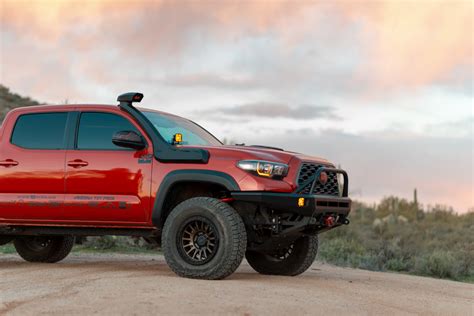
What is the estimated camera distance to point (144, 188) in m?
10.4

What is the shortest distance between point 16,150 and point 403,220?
2704 centimetres

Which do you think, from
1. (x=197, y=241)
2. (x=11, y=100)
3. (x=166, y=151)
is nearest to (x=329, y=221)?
(x=197, y=241)

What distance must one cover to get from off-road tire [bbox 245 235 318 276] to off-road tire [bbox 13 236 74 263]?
3.31m

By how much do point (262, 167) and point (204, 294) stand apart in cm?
195

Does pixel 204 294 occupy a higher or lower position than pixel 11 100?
lower

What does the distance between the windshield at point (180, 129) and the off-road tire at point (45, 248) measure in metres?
3.21

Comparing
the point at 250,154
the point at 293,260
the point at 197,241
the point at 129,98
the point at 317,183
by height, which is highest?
the point at 129,98

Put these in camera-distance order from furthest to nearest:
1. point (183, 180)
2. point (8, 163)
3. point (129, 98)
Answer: point (8, 163), point (129, 98), point (183, 180)

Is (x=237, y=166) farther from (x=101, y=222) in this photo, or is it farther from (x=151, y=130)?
(x=101, y=222)

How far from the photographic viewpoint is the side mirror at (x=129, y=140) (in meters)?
10.3

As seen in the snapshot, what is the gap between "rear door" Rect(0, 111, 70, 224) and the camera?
11117 millimetres

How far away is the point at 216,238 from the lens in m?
9.78

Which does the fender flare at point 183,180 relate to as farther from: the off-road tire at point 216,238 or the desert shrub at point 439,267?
the desert shrub at point 439,267

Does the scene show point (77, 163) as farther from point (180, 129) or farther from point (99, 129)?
point (180, 129)
